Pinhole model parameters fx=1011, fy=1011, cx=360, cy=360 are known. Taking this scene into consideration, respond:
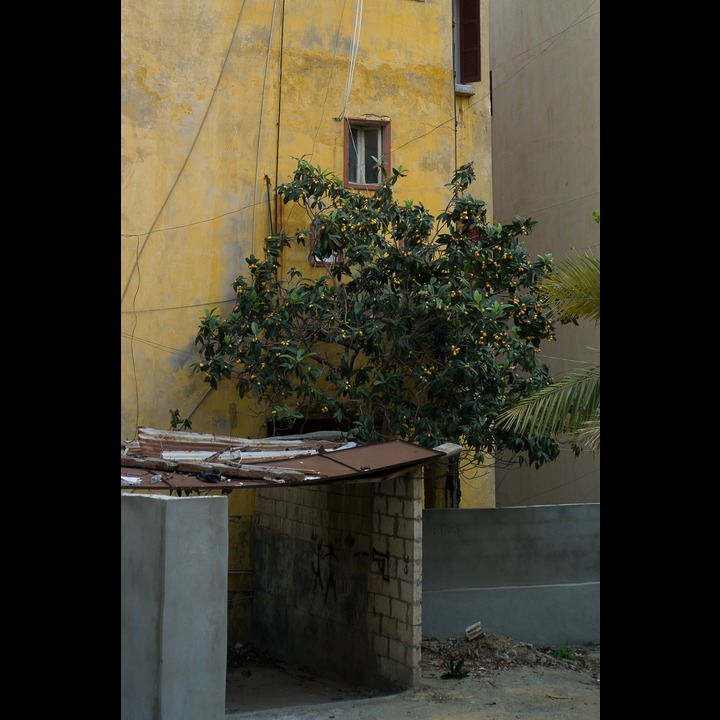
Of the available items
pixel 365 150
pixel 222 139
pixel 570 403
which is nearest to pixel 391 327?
pixel 365 150

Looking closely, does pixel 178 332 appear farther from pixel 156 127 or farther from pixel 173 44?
pixel 173 44

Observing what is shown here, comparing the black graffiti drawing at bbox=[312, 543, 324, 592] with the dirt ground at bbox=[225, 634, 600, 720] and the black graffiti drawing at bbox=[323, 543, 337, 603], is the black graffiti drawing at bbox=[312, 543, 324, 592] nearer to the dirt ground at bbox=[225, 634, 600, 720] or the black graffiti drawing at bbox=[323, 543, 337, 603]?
the black graffiti drawing at bbox=[323, 543, 337, 603]

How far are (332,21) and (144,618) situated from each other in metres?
9.28

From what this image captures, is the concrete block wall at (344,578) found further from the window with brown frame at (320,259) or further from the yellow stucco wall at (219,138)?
the window with brown frame at (320,259)

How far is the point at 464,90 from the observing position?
1462 centimetres

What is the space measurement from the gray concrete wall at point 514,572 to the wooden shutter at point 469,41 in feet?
21.1

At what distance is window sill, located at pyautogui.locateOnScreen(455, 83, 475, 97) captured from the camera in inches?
575

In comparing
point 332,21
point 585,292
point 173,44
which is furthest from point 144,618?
point 332,21

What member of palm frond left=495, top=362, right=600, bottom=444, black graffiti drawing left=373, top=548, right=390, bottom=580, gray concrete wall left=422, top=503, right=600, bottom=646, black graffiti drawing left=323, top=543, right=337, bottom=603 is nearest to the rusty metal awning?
palm frond left=495, top=362, right=600, bottom=444


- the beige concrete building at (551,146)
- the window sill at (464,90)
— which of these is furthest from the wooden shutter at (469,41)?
the beige concrete building at (551,146)

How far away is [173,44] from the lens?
508 inches

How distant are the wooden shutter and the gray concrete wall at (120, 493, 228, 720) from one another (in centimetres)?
937

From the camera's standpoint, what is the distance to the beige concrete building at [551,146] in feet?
56.0
